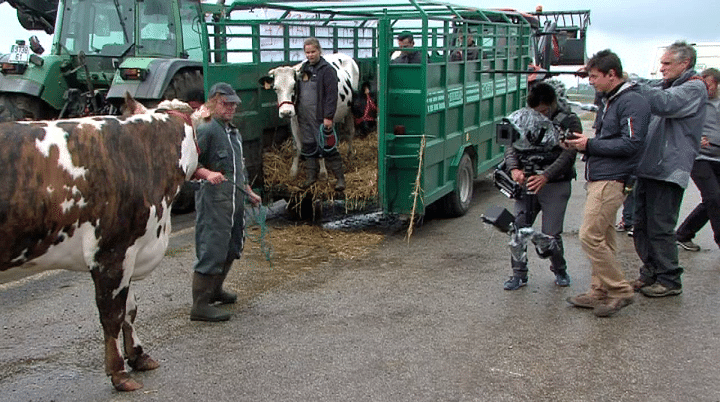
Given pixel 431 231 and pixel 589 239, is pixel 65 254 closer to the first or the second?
pixel 589 239

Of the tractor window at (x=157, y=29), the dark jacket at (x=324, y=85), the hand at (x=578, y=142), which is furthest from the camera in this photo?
the tractor window at (x=157, y=29)

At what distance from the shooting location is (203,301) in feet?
17.9

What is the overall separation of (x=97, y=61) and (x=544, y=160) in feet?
21.6

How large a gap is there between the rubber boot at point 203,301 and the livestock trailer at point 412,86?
8.94 feet

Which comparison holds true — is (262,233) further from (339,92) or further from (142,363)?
(339,92)

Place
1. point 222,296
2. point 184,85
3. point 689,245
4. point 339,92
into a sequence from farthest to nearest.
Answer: point 184,85 < point 339,92 < point 689,245 < point 222,296

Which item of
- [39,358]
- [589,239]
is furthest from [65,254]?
[589,239]

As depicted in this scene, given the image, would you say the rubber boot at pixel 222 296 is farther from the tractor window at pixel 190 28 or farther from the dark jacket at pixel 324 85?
the tractor window at pixel 190 28

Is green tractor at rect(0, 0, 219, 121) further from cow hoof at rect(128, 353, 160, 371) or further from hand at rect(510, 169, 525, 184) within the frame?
cow hoof at rect(128, 353, 160, 371)

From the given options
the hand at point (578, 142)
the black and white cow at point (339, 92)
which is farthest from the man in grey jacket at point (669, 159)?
the black and white cow at point (339, 92)

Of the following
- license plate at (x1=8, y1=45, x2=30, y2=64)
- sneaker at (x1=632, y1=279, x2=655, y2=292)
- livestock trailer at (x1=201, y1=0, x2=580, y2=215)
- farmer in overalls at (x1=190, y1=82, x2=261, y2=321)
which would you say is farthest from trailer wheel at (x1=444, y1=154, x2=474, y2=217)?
license plate at (x1=8, y1=45, x2=30, y2=64)

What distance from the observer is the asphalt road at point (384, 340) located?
4.31 meters

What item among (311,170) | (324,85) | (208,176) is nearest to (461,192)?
(311,170)

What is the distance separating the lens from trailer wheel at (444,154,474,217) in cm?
888
